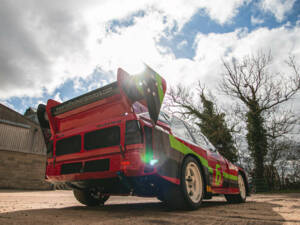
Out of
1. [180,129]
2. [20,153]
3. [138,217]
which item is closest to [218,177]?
[180,129]

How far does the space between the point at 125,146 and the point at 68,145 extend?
110 centimetres

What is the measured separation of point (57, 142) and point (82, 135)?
0.58 m

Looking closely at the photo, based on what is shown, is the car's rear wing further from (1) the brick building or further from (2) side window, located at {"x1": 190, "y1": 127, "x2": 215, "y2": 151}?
Answer: (1) the brick building

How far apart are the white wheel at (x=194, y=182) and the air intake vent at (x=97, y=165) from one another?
1173 millimetres

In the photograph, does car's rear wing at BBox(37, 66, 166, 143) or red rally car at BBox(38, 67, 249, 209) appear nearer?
red rally car at BBox(38, 67, 249, 209)

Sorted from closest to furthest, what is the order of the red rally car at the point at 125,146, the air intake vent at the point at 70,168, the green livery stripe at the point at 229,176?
1. the red rally car at the point at 125,146
2. the air intake vent at the point at 70,168
3. the green livery stripe at the point at 229,176

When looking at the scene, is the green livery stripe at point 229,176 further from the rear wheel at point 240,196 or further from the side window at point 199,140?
the side window at point 199,140

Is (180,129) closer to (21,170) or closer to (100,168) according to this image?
(100,168)

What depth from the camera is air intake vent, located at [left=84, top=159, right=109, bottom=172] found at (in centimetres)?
A: 286

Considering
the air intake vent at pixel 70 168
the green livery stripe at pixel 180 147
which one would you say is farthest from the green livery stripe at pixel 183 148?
the air intake vent at pixel 70 168

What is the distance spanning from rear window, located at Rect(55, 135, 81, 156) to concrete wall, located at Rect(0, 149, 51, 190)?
16686 mm

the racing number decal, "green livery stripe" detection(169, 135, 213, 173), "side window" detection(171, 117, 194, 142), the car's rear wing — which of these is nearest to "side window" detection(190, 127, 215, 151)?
"side window" detection(171, 117, 194, 142)

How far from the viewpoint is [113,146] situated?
2883mm

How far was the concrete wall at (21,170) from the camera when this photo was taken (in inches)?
663
